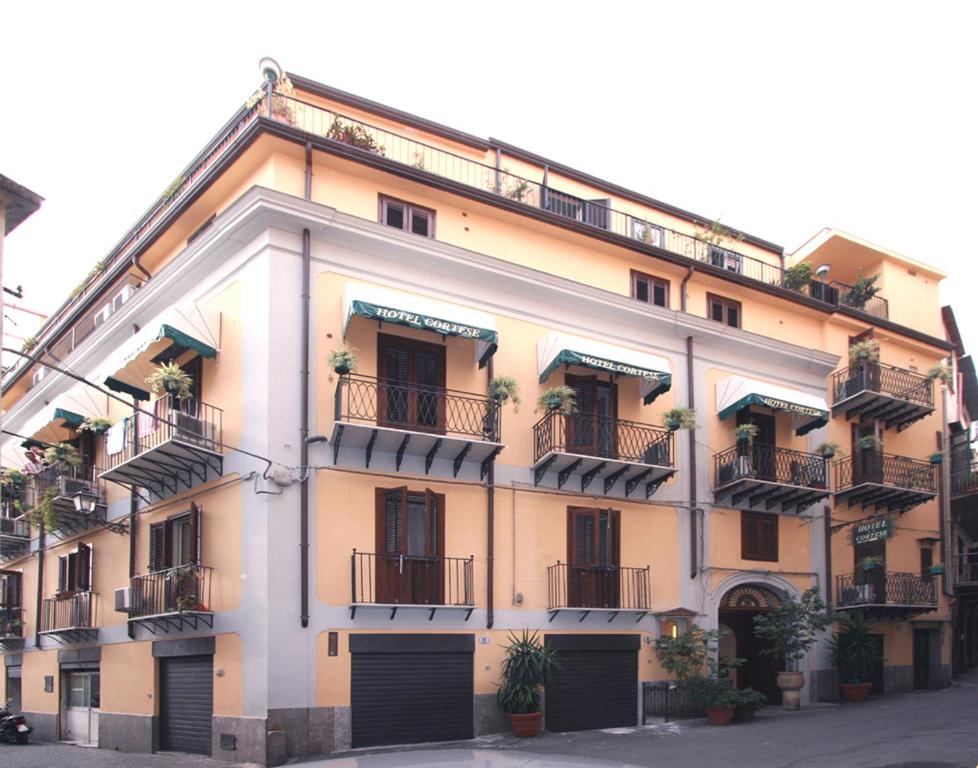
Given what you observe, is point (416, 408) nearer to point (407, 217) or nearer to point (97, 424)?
point (407, 217)

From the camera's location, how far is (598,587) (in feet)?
73.9

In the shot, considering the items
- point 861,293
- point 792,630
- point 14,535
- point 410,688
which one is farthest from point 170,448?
point 861,293

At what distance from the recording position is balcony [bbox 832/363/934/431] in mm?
28719

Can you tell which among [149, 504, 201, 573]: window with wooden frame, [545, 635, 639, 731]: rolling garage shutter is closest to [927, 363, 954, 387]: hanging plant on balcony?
[545, 635, 639, 731]: rolling garage shutter

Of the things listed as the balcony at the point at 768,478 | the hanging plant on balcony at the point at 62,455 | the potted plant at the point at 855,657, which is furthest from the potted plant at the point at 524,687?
the hanging plant on balcony at the point at 62,455

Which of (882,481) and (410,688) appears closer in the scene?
(410,688)

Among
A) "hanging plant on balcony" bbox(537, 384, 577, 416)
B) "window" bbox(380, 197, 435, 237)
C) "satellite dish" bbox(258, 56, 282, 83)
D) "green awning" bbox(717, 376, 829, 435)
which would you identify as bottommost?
"hanging plant on balcony" bbox(537, 384, 577, 416)

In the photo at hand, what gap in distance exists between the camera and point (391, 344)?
20.7 metres

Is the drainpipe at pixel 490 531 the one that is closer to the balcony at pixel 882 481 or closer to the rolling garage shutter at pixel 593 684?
the rolling garage shutter at pixel 593 684

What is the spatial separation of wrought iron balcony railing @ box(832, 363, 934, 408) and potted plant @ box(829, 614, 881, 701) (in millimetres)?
6532

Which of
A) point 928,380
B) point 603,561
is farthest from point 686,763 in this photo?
point 928,380

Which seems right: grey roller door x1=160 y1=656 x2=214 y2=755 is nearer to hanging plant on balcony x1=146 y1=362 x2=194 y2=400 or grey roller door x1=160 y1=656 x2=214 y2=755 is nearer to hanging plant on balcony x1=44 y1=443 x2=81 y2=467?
hanging plant on balcony x1=146 y1=362 x2=194 y2=400

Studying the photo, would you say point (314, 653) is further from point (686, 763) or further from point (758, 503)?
point (758, 503)

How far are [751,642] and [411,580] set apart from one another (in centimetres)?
1163
